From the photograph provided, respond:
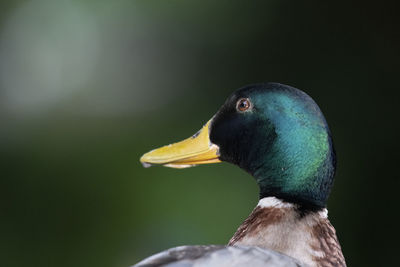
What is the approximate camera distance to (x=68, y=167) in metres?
3.68

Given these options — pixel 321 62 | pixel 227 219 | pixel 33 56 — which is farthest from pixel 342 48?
pixel 33 56

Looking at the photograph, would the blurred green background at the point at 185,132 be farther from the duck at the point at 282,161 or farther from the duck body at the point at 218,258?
the duck body at the point at 218,258

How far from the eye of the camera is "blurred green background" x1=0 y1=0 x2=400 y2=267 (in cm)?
294

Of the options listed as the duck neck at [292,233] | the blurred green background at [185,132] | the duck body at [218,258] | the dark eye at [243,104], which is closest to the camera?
the duck body at [218,258]

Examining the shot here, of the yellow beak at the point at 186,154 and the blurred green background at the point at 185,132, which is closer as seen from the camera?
the yellow beak at the point at 186,154

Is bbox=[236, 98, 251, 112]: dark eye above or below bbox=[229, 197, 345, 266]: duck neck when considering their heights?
above

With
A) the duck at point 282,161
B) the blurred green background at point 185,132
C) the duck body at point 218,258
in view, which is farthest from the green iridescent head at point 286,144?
the blurred green background at point 185,132

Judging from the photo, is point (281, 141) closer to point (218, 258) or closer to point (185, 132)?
point (218, 258)

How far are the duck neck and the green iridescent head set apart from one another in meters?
0.02

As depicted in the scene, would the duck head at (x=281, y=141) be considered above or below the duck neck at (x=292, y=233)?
above

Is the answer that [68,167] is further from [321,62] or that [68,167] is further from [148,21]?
[321,62]

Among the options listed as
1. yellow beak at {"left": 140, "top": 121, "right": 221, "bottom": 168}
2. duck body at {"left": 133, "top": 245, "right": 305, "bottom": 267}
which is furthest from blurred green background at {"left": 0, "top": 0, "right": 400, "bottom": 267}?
duck body at {"left": 133, "top": 245, "right": 305, "bottom": 267}

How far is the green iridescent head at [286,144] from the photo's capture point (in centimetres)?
100

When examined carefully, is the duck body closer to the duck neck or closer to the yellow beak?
the duck neck
